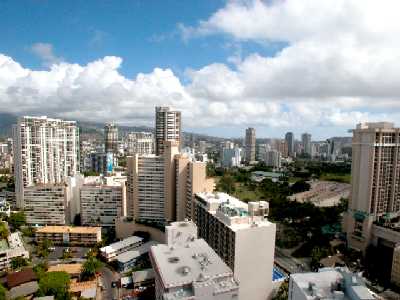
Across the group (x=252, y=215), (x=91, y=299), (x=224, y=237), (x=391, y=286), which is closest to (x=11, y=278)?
(x=91, y=299)

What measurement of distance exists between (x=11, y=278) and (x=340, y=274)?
16.1 meters

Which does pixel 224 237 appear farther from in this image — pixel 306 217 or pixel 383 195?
pixel 306 217

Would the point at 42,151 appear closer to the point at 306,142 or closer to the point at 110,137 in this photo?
the point at 110,137

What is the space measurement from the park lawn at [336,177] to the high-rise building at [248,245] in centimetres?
3695

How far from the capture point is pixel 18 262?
17.9 metres

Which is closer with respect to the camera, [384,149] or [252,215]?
[252,215]

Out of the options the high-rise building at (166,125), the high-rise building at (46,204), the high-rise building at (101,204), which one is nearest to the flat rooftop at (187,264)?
the high-rise building at (101,204)

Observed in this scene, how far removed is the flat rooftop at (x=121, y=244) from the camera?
1954 centimetres

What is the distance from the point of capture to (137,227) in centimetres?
2258

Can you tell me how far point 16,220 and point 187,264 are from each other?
21291mm

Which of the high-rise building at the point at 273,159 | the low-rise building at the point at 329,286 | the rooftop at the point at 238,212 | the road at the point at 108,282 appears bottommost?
the road at the point at 108,282

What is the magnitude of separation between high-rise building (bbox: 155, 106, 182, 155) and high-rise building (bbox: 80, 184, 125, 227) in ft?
25.3

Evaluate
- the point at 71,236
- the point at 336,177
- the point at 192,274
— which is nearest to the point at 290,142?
the point at 336,177

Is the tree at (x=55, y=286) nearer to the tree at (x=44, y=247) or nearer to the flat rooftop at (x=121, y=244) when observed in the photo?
the flat rooftop at (x=121, y=244)
